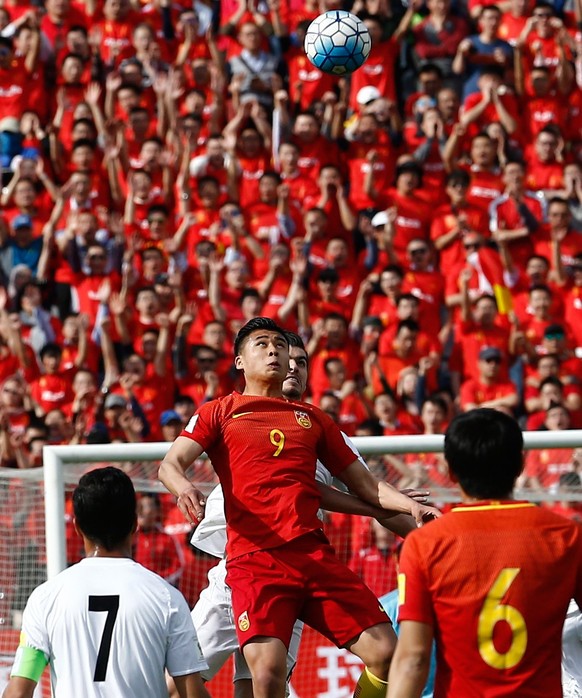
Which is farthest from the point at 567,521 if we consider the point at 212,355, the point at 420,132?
the point at 420,132

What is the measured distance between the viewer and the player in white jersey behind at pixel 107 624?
4.48 meters

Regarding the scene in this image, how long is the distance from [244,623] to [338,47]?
4.75 m

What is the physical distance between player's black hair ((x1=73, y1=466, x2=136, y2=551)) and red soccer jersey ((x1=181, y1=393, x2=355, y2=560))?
1.05m

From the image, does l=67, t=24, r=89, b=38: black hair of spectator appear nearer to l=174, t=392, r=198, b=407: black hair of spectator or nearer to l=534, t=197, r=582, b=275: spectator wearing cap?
l=174, t=392, r=198, b=407: black hair of spectator

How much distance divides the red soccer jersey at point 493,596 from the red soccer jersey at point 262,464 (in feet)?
5.23

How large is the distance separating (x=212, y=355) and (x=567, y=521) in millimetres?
7541

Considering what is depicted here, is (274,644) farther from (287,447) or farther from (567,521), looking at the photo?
(567,521)

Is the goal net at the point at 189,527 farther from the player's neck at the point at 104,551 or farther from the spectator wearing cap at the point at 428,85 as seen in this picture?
Answer: the spectator wearing cap at the point at 428,85

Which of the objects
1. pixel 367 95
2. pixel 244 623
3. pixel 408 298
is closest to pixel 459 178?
pixel 367 95

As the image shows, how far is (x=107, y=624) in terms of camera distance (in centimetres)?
449

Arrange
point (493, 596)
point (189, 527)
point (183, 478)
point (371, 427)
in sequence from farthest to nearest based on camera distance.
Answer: point (371, 427) → point (189, 527) → point (183, 478) → point (493, 596)

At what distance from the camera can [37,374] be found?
39.4ft

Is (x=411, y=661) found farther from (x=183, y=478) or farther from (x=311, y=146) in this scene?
(x=311, y=146)

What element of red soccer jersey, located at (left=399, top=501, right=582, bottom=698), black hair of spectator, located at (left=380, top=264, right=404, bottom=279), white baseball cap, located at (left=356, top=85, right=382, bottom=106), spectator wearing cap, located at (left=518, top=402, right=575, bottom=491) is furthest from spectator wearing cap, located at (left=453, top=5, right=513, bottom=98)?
red soccer jersey, located at (left=399, top=501, right=582, bottom=698)
